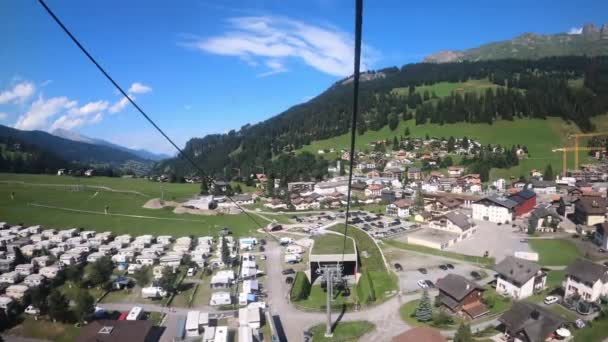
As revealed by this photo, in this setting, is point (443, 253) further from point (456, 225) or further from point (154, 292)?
point (154, 292)

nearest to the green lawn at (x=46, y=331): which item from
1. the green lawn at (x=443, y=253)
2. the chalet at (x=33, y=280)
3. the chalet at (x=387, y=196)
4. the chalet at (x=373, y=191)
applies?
the chalet at (x=33, y=280)

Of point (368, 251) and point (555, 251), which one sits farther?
point (368, 251)

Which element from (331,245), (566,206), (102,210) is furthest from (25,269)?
(566,206)

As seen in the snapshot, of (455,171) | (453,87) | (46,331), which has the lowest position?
(46,331)

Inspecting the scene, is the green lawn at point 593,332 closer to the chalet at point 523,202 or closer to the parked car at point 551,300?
the parked car at point 551,300

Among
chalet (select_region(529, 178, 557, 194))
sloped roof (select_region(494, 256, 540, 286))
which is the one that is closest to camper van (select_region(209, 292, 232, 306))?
sloped roof (select_region(494, 256, 540, 286))

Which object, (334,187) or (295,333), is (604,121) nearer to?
(334,187)
